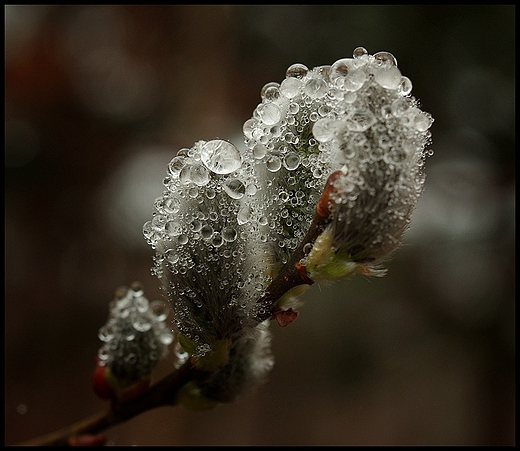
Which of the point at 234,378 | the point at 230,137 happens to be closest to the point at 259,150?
the point at 234,378

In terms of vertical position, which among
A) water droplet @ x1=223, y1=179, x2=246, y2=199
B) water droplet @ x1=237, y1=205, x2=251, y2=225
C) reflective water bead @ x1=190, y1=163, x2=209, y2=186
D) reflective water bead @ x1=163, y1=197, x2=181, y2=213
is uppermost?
reflective water bead @ x1=190, y1=163, x2=209, y2=186

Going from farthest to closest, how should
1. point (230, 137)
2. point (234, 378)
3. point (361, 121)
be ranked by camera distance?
point (230, 137) < point (234, 378) < point (361, 121)

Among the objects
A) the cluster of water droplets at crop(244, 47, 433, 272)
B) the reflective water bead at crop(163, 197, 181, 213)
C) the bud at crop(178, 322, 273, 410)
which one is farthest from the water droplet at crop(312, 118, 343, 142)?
the bud at crop(178, 322, 273, 410)

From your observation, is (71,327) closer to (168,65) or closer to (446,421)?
(168,65)

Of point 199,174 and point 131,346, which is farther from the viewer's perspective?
point 131,346

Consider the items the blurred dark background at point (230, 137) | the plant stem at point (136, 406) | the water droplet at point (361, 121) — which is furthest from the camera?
the blurred dark background at point (230, 137)

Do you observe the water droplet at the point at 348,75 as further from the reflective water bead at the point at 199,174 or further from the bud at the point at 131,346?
the bud at the point at 131,346

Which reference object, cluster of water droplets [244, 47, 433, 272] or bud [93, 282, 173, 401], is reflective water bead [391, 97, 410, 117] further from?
bud [93, 282, 173, 401]

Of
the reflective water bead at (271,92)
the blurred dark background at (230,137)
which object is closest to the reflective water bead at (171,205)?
the reflective water bead at (271,92)

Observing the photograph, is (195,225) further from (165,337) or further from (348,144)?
(165,337)
